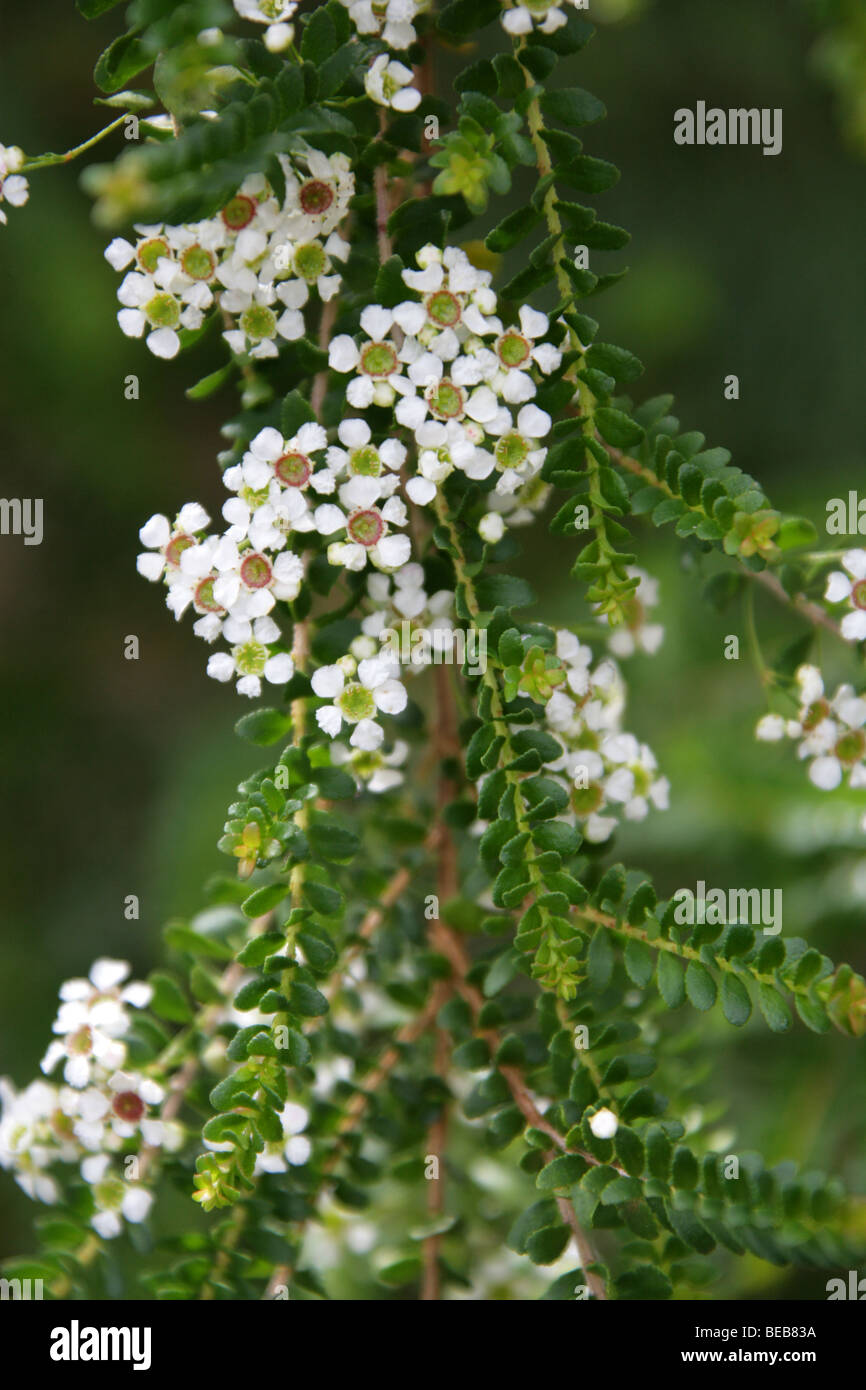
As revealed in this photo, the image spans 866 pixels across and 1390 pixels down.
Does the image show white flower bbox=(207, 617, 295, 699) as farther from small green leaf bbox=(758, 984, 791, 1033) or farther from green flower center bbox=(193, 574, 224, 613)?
small green leaf bbox=(758, 984, 791, 1033)

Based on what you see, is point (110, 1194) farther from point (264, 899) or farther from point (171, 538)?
point (171, 538)

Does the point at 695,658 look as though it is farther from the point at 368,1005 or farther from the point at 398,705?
the point at 398,705

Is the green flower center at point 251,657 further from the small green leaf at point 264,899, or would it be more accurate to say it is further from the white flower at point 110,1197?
the white flower at point 110,1197

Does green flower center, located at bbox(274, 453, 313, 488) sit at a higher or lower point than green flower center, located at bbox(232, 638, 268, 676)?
higher

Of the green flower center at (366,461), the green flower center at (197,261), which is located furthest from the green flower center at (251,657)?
the green flower center at (197,261)

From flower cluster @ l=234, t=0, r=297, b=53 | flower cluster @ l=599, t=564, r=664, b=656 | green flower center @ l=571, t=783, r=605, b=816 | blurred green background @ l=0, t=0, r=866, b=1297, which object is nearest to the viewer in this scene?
flower cluster @ l=234, t=0, r=297, b=53

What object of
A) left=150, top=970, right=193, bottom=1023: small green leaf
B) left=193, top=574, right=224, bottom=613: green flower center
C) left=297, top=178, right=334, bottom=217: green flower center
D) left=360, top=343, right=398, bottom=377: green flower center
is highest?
left=297, top=178, right=334, bottom=217: green flower center

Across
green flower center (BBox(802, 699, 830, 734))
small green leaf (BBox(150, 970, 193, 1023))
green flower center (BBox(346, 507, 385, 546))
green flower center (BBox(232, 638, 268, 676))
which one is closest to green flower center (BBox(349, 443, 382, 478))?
green flower center (BBox(346, 507, 385, 546))

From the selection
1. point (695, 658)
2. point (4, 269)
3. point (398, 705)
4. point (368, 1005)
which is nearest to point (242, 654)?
point (398, 705)
